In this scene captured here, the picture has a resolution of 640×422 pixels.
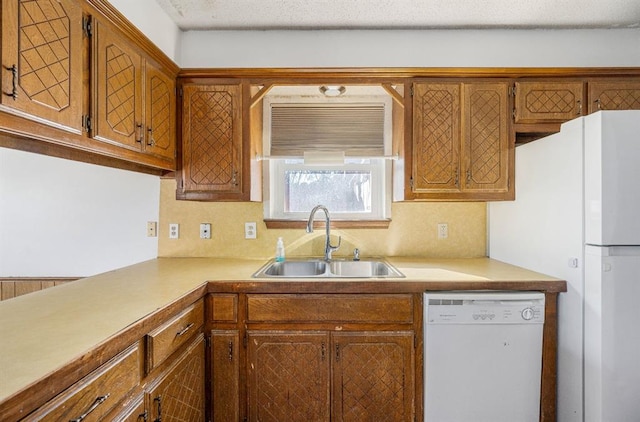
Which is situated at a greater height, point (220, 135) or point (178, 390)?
point (220, 135)

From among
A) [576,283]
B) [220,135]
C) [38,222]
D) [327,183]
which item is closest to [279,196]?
[327,183]

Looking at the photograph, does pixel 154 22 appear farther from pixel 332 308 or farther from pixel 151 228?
pixel 332 308

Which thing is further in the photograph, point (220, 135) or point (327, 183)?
point (327, 183)

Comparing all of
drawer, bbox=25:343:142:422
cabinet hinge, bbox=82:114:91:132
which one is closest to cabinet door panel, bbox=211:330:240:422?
drawer, bbox=25:343:142:422

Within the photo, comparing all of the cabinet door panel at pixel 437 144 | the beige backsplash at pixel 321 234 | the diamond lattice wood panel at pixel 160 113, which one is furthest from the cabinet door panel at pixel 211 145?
the cabinet door panel at pixel 437 144

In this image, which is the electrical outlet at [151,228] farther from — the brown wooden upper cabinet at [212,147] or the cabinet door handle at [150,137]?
the cabinet door handle at [150,137]

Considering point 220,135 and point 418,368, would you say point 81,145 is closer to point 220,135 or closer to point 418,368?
point 220,135

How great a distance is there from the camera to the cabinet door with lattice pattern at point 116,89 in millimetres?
1373

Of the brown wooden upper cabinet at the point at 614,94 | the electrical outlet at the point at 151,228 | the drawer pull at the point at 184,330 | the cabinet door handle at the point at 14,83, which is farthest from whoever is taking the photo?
the electrical outlet at the point at 151,228

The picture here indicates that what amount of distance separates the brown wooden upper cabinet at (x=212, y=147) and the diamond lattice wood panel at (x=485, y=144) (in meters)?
1.43

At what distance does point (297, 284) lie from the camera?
1698mm

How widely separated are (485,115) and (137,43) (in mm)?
1986

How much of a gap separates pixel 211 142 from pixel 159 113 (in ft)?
1.07

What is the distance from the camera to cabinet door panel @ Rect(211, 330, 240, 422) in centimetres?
168
